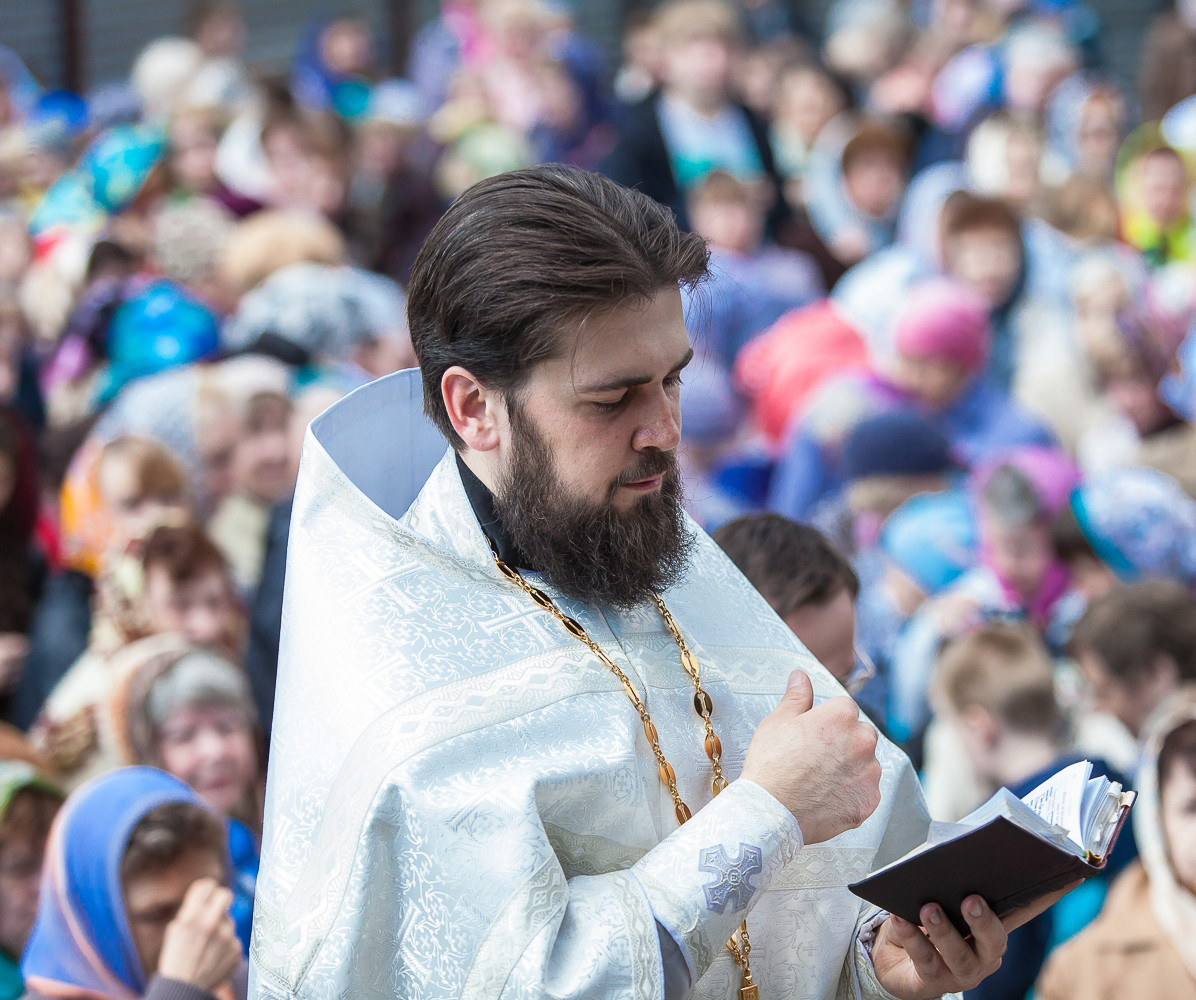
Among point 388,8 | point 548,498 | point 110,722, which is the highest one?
point 548,498

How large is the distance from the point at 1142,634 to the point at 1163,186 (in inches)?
194

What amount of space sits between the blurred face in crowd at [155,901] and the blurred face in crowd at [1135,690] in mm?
2375

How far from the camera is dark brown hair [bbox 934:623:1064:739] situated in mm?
4312

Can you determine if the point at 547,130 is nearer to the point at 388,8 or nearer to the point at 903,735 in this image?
the point at 388,8

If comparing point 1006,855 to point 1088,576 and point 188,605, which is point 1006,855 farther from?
point 1088,576

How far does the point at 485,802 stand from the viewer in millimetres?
2047

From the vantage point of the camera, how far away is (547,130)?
10.4 metres

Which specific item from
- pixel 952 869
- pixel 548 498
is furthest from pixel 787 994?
pixel 548 498

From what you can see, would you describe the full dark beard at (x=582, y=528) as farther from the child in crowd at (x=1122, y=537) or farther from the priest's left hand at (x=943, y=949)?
the child in crowd at (x=1122, y=537)

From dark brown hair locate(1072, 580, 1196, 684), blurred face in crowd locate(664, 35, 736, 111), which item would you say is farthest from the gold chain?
blurred face in crowd locate(664, 35, 736, 111)

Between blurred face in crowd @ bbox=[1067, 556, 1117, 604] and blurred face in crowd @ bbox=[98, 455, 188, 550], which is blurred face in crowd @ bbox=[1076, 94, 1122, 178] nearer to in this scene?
blurred face in crowd @ bbox=[1067, 556, 1117, 604]

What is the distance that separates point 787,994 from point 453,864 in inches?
22.3

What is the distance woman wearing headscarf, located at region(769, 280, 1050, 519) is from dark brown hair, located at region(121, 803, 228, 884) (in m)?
3.10

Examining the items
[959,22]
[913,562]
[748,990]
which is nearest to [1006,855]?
[748,990]
